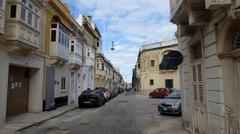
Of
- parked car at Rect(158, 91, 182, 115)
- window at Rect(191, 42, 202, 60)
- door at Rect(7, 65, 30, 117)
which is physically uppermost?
window at Rect(191, 42, 202, 60)

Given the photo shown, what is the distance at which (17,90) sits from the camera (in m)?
16.6

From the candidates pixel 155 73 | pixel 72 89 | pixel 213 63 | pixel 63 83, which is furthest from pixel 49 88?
pixel 155 73

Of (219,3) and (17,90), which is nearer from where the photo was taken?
(219,3)

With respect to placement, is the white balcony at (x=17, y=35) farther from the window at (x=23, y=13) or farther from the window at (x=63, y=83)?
the window at (x=63, y=83)

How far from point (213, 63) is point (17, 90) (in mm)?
12721

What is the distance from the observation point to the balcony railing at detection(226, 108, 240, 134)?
6327 millimetres

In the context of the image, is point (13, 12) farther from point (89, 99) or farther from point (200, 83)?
point (89, 99)

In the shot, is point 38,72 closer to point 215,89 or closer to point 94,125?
point 94,125

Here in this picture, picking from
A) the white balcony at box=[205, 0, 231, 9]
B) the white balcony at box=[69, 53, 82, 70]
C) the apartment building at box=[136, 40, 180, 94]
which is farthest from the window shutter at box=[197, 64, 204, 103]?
the apartment building at box=[136, 40, 180, 94]

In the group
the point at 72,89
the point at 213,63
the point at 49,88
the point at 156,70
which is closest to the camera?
the point at 213,63

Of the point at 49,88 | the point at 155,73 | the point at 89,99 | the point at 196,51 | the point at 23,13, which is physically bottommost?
the point at 89,99

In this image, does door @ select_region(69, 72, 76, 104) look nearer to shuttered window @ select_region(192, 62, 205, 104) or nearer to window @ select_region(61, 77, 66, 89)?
window @ select_region(61, 77, 66, 89)

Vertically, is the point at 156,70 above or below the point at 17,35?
above

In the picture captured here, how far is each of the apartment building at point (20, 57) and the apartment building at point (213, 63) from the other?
27.4 ft
